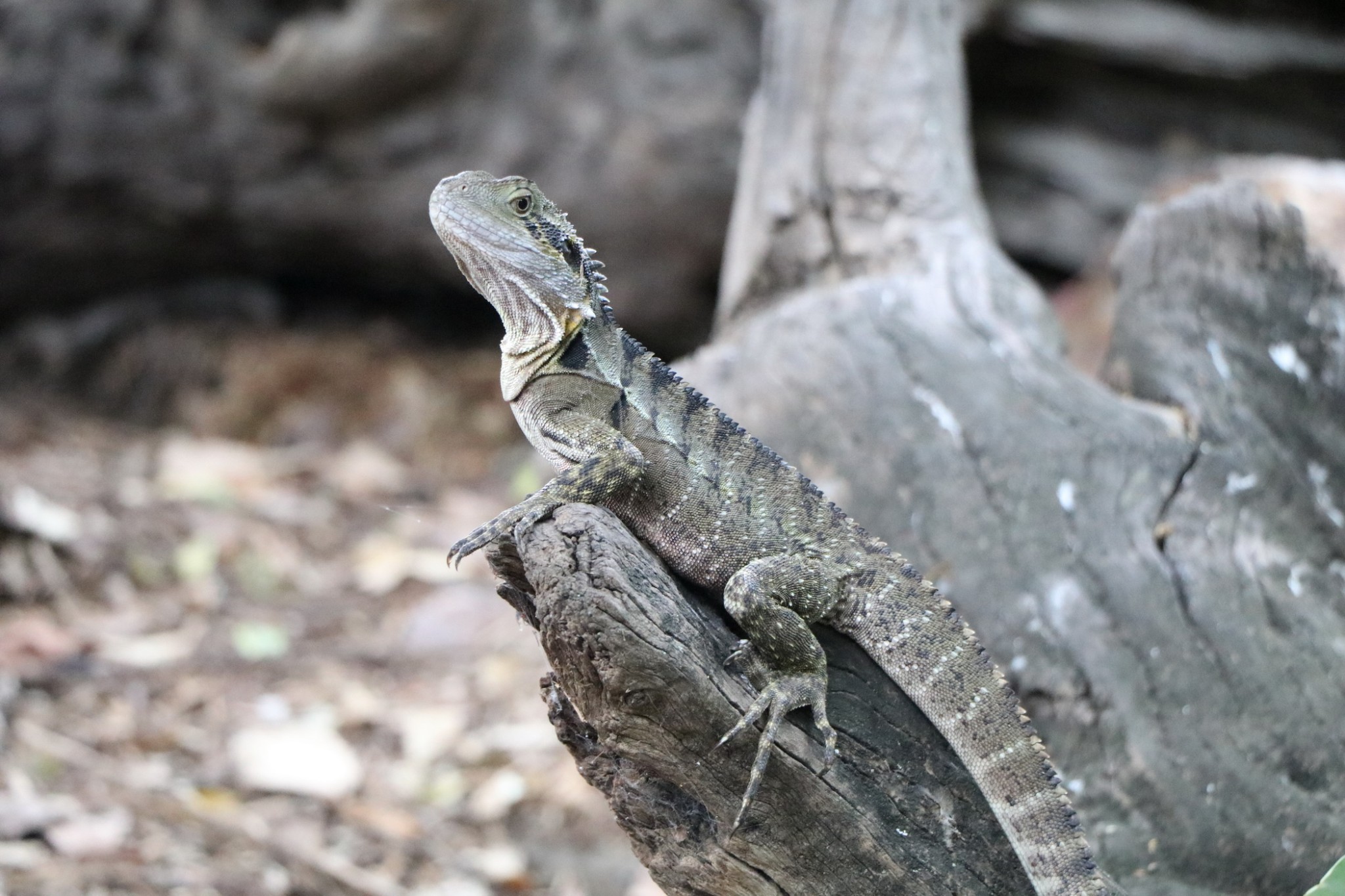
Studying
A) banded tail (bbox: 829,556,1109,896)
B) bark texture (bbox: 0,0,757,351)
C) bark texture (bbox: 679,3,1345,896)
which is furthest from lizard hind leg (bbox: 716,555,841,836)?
bark texture (bbox: 0,0,757,351)

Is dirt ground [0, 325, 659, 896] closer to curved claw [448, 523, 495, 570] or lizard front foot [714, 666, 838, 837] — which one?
curved claw [448, 523, 495, 570]

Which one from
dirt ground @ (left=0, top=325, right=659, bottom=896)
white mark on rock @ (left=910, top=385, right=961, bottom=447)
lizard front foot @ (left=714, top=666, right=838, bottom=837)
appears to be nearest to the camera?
lizard front foot @ (left=714, top=666, right=838, bottom=837)

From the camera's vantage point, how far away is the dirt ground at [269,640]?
5.59 m

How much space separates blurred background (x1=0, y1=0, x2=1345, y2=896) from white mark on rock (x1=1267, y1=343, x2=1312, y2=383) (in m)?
1.18

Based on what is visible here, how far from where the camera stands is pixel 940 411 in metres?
5.21

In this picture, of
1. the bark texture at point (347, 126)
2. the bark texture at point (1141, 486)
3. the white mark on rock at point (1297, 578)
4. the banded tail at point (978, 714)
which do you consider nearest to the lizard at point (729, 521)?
the banded tail at point (978, 714)

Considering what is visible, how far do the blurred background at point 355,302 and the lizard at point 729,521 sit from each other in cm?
271

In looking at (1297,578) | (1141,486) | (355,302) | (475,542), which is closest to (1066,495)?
(1141,486)

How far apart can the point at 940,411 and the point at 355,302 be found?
8.16 meters

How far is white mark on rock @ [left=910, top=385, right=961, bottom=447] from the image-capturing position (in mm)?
5145

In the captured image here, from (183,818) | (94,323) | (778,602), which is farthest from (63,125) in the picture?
(778,602)

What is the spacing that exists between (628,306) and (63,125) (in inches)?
198

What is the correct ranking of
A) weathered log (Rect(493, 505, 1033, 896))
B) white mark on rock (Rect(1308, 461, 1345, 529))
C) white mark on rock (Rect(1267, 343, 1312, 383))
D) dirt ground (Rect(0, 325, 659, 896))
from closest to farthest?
1. weathered log (Rect(493, 505, 1033, 896))
2. white mark on rock (Rect(1308, 461, 1345, 529))
3. white mark on rock (Rect(1267, 343, 1312, 383))
4. dirt ground (Rect(0, 325, 659, 896))

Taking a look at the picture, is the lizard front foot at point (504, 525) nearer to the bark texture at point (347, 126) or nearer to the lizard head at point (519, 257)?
the lizard head at point (519, 257)
